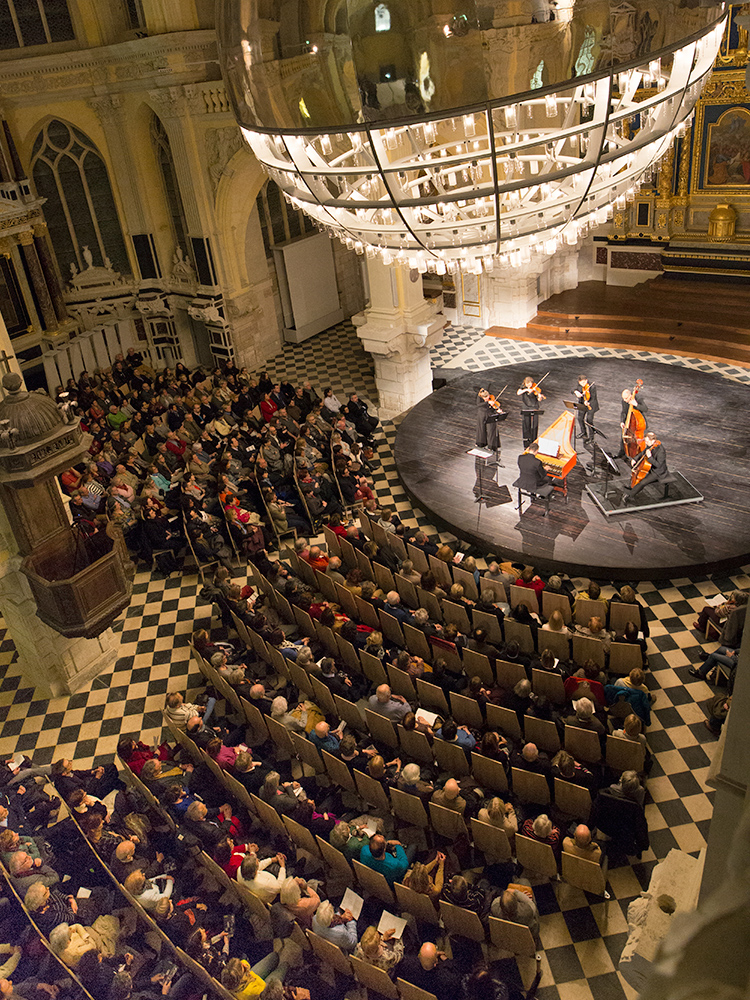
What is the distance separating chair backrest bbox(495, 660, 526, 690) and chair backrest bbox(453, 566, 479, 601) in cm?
147

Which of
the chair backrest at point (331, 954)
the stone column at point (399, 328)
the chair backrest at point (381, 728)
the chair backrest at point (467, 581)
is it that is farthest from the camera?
the stone column at point (399, 328)

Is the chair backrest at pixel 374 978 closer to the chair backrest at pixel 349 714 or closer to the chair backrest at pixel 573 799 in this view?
the chair backrest at pixel 573 799

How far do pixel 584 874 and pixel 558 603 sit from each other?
311 cm

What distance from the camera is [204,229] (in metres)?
16.7

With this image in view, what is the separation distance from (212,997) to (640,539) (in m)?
7.10

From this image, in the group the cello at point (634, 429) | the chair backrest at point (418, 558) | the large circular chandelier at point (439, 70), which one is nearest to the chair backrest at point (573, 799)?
the chair backrest at point (418, 558)

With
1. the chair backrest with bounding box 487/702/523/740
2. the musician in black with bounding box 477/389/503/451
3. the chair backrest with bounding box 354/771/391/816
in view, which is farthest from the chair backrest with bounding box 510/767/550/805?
the musician in black with bounding box 477/389/503/451

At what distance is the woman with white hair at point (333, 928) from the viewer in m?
5.62

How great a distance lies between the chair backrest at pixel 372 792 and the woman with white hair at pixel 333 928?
126cm

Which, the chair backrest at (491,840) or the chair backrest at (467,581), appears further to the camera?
the chair backrest at (467,581)

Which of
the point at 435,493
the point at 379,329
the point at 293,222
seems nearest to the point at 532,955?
the point at 435,493

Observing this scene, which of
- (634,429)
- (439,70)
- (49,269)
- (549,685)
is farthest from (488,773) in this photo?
(49,269)

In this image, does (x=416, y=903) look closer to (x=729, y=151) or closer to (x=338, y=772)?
(x=338, y=772)

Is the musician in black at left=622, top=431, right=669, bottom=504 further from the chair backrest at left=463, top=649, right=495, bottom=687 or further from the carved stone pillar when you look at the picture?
the carved stone pillar
